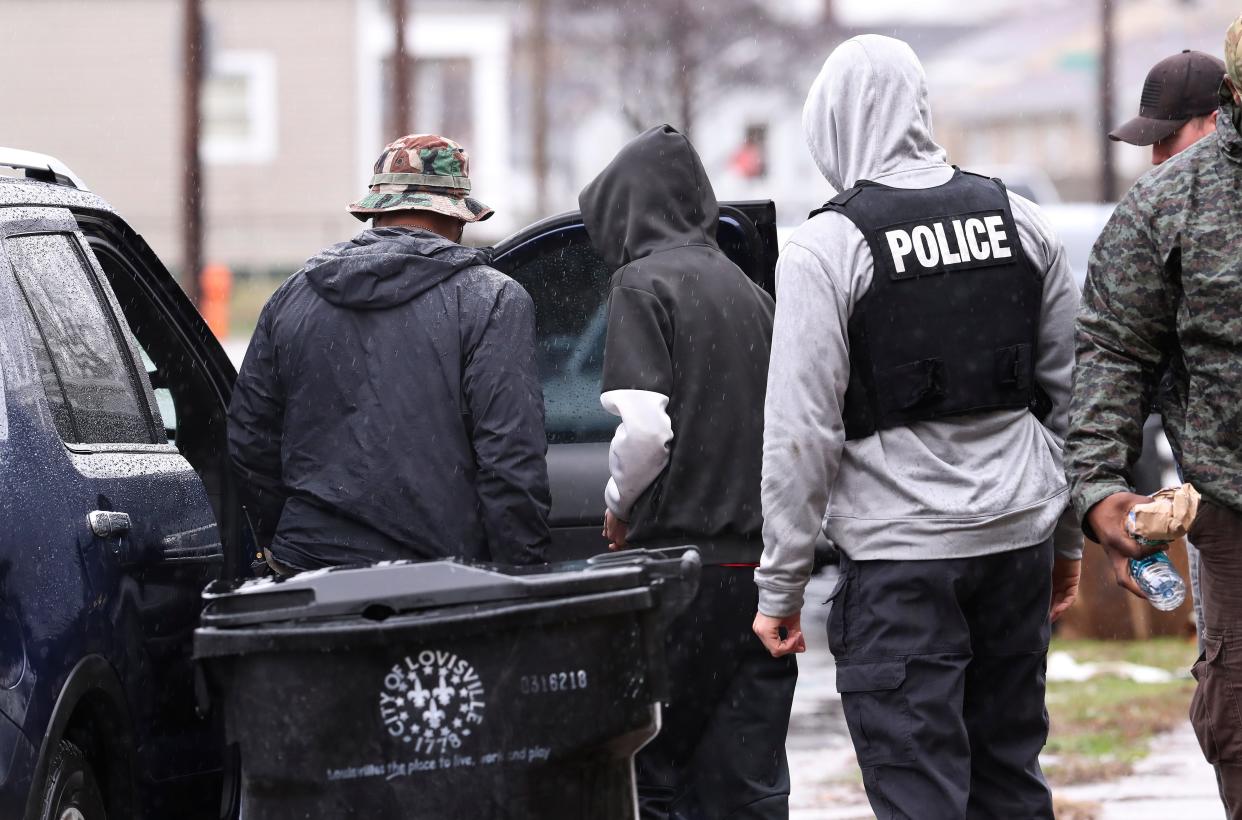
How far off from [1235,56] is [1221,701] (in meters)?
1.19

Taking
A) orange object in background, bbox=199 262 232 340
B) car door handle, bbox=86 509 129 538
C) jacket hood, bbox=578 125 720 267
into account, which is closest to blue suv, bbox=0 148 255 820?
car door handle, bbox=86 509 129 538

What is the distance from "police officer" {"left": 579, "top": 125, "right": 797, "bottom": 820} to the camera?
4230mm

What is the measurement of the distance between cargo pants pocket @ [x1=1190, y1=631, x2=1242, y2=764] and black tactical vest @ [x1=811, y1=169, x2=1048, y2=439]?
732 mm

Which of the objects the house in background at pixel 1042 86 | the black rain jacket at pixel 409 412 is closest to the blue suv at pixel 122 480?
the black rain jacket at pixel 409 412

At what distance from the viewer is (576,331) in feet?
16.7

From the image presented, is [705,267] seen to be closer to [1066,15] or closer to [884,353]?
[884,353]

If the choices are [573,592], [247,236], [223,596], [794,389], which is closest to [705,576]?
[794,389]

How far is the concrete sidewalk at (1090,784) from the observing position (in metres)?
5.82

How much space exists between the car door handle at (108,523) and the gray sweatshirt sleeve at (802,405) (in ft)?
4.51

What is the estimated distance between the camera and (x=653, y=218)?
4.41 m

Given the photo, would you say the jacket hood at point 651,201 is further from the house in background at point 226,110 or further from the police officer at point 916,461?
the house in background at point 226,110

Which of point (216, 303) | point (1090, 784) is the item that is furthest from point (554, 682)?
point (216, 303)

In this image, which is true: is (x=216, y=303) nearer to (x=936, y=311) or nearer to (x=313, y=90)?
(x=313, y=90)

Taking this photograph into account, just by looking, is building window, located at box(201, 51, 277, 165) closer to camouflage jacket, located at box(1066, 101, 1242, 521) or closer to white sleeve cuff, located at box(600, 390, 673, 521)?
white sleeve cuff, located at box(600, 390, 673, 521)
